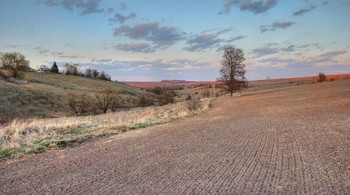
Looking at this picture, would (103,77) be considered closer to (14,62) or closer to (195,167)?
(14,62)

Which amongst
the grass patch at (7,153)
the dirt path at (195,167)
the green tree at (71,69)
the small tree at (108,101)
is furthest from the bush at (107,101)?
the green tree at (71,69)

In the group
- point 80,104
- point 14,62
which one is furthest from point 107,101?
point 14,62

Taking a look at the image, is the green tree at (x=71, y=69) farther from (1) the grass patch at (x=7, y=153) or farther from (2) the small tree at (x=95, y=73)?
(1) the grass patch at (x=7, y=153)

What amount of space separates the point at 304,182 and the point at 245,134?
6.34 m

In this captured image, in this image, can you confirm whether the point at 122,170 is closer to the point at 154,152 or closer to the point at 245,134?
the point at 154,152

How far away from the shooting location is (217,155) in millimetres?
8477

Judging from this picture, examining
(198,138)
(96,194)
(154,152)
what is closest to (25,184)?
(96,194)

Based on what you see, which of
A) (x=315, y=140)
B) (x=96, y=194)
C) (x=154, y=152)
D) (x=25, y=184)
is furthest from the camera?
(x=315, y=140)

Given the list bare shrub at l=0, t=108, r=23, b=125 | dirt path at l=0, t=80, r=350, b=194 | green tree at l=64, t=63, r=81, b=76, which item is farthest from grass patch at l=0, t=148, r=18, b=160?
green tree at l=64, t=63, r=81, b=76

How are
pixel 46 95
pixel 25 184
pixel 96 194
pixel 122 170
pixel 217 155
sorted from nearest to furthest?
pixel 96 194 → pixel 25 184 → pixel 122 170 → pixel 217 155 → pixel 46 95

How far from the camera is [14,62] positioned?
7862cm

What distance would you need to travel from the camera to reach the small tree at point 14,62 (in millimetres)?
77625

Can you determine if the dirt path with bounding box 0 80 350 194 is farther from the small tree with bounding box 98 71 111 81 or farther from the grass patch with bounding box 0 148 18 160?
the small tree with bounding box 98 71 111 81

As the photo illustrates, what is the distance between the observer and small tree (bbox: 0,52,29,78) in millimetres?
77625
